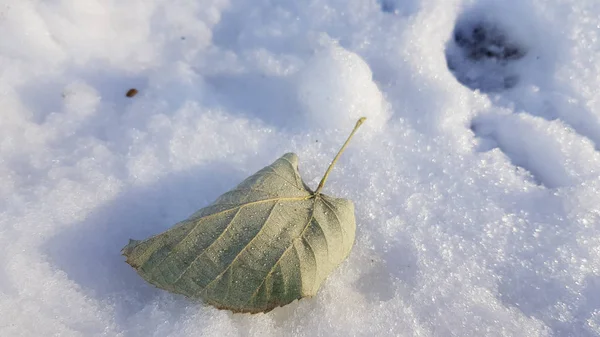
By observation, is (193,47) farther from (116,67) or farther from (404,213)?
(404,213)

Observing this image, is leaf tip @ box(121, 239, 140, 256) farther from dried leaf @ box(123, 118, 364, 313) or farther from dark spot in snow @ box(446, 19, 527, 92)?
dark spot in snow @ box(446, 19, 527, 92)

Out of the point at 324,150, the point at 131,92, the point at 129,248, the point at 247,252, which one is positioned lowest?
the point at 129,248

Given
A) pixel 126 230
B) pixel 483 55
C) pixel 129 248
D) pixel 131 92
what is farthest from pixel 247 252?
pixel 483 55

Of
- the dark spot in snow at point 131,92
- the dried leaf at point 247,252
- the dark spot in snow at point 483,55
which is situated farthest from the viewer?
the dark spot in snow at point 483,55

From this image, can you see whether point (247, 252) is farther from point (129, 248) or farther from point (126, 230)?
point (126, 230)

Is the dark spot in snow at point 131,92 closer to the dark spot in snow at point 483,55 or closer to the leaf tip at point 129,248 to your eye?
the leaf tip at point 129,248

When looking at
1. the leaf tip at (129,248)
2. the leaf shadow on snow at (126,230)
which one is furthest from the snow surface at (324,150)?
the leaf tip at (129,248)

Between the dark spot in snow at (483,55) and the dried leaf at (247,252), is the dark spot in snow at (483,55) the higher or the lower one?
the higher one
